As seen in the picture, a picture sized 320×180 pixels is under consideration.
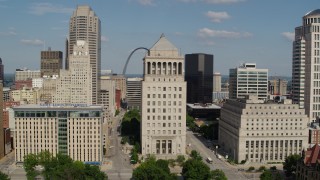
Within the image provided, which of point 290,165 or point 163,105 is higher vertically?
point 163,105

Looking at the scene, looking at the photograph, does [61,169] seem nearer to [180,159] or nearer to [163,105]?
[180,159]

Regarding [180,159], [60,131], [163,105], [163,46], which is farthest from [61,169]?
[163,46]

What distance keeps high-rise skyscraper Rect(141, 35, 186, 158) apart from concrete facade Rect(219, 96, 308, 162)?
89.6 feet

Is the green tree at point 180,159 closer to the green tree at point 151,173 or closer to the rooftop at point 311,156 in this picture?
the green tree at point 151,173

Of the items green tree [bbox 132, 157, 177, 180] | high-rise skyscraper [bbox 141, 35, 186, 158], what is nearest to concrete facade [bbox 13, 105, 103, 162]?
high-rise skyscraper [bbox 141, 35, 186, 158]

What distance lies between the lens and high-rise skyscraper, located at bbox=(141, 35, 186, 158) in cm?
19175

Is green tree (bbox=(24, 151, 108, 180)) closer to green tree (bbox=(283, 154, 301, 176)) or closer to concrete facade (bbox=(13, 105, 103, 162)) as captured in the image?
concrete facade (bbox=(13, 105, 103, 162))

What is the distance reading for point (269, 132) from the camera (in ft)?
603

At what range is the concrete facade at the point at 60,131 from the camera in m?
174

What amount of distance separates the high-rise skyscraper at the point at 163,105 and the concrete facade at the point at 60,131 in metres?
25.7

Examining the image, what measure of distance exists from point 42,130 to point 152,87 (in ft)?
168

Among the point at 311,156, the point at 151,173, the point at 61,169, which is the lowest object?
the point at 151,173

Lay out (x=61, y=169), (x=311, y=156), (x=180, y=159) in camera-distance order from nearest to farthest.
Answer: (x=311, y=156)
(x=61, y=169)
(x=180, y=159)

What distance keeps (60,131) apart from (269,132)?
88.9m
